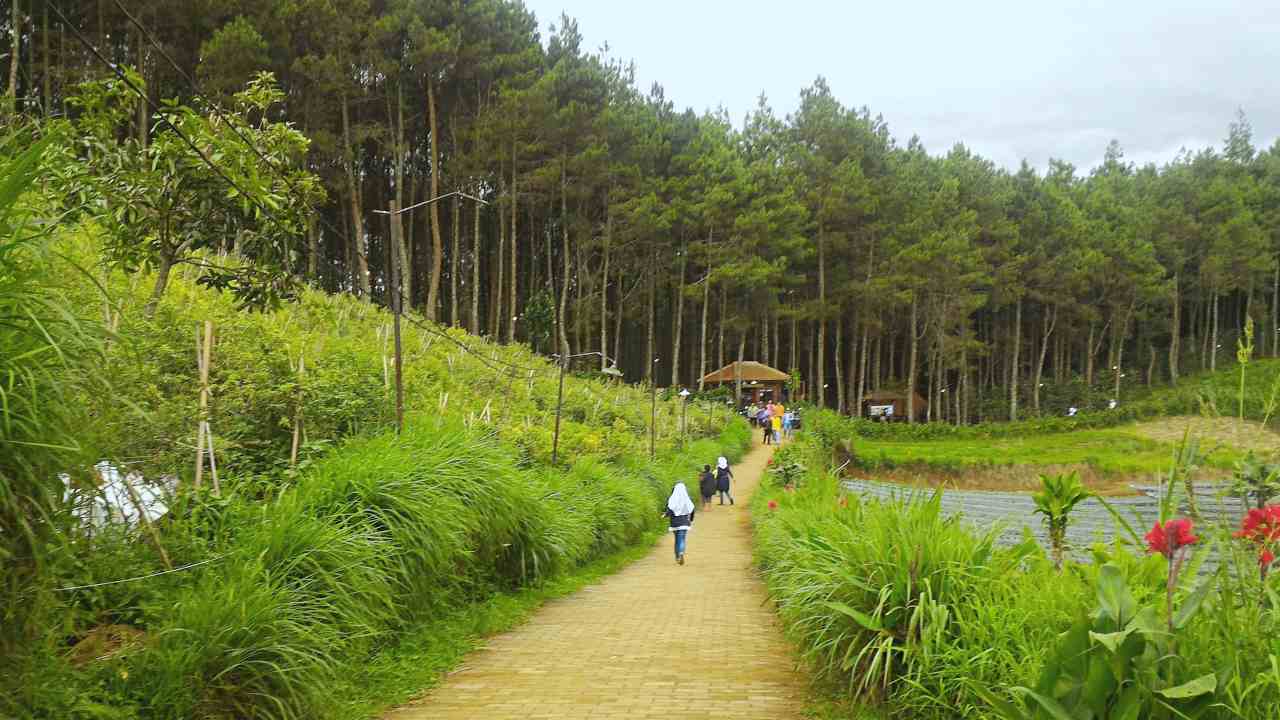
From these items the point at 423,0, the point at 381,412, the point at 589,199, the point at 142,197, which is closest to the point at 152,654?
the point at 142,197

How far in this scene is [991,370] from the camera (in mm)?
56000

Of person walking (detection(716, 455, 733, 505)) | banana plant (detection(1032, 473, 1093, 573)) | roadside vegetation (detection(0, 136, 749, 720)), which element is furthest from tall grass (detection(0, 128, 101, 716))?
person walking (detection(716, 455, 733, 505))

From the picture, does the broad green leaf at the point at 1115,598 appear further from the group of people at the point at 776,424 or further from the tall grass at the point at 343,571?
the group of people at the point at 776,424

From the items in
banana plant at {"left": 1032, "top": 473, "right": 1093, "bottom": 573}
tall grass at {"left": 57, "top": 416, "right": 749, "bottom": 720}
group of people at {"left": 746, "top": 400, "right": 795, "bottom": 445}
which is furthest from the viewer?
group of people at {"left": 746, "top": 400, "right": 795, "bottom": 445}

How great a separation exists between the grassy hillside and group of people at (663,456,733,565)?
3.37ft

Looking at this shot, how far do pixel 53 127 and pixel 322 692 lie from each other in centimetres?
285

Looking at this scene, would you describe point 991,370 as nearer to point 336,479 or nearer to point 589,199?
point 589,199

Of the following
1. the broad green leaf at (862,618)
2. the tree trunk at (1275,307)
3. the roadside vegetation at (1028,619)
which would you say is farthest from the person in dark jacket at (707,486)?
the tree trunk at (1275,307)

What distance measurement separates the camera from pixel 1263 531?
3.12 meters

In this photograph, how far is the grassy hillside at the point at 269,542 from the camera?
3.82 meters

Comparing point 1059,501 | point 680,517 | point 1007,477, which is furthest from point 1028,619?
point 1007,477

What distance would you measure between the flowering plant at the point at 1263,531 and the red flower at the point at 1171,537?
0.58ft

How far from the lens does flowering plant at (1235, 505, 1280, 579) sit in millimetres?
3082

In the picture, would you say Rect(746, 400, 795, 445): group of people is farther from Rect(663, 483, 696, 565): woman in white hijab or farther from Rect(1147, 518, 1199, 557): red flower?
Rect(1147, 518, 1199, 557): red flower
